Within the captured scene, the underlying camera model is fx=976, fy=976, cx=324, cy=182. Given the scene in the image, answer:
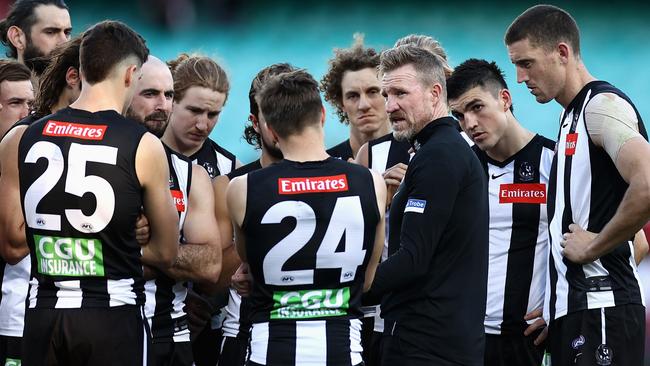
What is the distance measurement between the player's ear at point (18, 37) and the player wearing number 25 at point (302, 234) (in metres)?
4.25

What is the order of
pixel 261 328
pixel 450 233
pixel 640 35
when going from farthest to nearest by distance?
pixel 640 35
pixel 450 233
pixel 261 328

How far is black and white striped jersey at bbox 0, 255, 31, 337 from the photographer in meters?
6.14

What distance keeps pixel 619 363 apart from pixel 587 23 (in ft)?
46.2

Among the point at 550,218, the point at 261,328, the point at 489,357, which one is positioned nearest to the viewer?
the point at 261,328

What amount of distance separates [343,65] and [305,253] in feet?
11.0

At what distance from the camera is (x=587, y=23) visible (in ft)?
60.3

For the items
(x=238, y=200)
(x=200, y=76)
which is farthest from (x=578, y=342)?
(x=200, y=76)

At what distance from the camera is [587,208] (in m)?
5.42

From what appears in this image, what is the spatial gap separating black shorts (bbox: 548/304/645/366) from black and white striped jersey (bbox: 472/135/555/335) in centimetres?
86

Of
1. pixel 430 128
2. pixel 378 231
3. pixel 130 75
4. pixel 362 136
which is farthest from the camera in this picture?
pixel 362 136

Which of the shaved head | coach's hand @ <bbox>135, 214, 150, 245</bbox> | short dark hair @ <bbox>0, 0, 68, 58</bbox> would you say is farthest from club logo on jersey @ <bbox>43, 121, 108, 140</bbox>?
short dark hair @ <bbox>0, 0, 68, 58</bbox>

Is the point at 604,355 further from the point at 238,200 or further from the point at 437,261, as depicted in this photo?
the point at 238,200

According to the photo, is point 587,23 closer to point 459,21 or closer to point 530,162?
point 459,21

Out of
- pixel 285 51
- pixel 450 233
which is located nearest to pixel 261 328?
pixel 450 233
